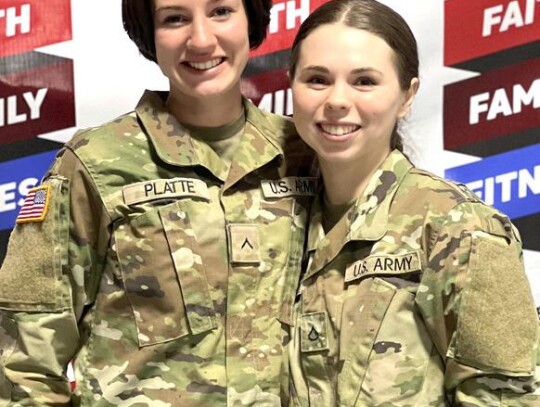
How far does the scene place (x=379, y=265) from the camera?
3.84 feet

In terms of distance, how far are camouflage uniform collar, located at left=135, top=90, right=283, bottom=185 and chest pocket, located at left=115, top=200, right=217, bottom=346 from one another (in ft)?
0.26

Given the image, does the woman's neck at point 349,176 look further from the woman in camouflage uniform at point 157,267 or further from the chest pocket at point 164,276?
the chest pocket at point 164,276

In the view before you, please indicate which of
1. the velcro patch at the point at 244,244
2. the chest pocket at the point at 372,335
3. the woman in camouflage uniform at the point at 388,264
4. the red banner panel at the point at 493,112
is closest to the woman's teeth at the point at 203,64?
the woman in camouflage uniform at the point at 388,264

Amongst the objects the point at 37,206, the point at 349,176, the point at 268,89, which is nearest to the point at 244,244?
the point at 349,176

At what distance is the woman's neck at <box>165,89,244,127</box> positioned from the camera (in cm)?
128

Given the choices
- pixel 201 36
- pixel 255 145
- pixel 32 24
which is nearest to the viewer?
pixel 201 36

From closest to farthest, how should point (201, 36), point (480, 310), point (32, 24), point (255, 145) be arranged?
point (480, 310) < point (201, 36) < point (255, 145) < point (32, 24)

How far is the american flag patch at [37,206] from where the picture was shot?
1198 millimetres

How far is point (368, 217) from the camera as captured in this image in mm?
1205

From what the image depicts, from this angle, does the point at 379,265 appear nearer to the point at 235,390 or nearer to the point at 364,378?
the point at 364,378

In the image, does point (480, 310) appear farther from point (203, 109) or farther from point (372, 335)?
point (203, 109)

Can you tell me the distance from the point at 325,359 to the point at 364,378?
0.07 metres

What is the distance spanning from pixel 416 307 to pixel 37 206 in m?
0.52

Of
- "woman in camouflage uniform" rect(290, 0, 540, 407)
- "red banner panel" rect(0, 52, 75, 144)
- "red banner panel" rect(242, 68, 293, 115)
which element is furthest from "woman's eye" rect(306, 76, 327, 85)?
"red banner panel" rect(0, 52, 75, 144)
